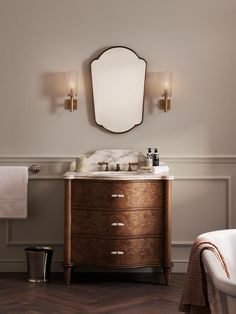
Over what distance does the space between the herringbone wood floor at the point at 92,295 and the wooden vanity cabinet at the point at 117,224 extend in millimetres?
152

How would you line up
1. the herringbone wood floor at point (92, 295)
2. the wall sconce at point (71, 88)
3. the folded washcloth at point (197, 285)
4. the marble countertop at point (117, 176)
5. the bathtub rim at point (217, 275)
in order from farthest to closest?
the wall sconce at point (71, 88) → the marble countertop at point (117, 176) → the herringbone wood floor at point (92, 295) → the folded washcloth at point (197, 285) → the bathtub rim at point (217, 275)

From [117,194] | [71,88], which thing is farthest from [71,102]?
[117,194]

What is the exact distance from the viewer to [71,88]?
4918 millimetres

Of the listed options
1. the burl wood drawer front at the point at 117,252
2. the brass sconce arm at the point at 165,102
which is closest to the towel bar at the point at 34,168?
the burl wood drawer front at the point at 117,252

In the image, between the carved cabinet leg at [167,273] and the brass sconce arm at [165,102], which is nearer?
the carved cabinet leg at [167,273]

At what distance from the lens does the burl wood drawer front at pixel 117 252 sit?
176 inches

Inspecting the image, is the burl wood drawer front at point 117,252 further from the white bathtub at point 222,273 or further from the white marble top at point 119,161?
the white bathtub at point 222,273

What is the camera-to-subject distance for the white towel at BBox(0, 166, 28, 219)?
15.7 feet

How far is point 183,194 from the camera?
502cm

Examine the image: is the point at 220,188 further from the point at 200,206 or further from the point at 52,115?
the point at 52,115

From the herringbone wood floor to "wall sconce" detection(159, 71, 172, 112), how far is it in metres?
1.30

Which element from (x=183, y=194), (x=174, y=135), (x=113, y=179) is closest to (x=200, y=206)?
(x=183, y=194)

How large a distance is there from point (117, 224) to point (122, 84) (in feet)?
3.69

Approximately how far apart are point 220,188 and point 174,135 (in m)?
0.55
